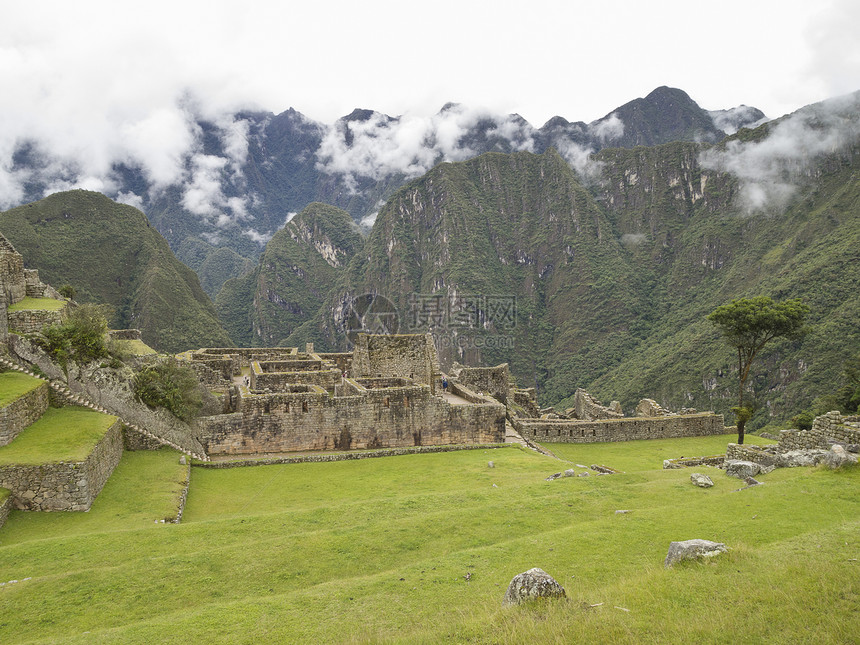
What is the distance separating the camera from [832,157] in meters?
176

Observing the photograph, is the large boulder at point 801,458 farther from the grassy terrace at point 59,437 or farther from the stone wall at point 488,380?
the stone wall at point 488,380

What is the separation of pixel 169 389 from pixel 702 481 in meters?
15.5

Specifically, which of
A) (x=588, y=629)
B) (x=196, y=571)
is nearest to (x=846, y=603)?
(x=588, y=629)

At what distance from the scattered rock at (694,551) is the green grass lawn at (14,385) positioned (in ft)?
45.1

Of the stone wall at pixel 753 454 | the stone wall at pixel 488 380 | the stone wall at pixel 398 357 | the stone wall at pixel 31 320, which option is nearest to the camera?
the stone wall at pixel 753 454

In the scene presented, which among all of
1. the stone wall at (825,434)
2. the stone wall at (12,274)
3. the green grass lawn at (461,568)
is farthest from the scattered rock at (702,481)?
the stone wall at (12,274)

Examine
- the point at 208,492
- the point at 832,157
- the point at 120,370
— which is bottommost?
the point at 208,492

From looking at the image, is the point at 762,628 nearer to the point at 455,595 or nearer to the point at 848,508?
the point at 455,595

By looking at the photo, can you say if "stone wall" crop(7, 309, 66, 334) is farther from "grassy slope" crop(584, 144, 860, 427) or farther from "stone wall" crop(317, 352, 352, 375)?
"grassy slope" crop(584, 144, 860, 427)

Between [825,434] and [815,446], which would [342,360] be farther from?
[825,434]

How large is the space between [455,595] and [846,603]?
4.04 m

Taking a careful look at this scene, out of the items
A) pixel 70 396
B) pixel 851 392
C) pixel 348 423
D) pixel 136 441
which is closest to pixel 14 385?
pixel 70 396

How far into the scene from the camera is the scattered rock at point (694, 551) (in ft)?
19.9

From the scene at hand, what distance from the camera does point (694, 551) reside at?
6121 mm
